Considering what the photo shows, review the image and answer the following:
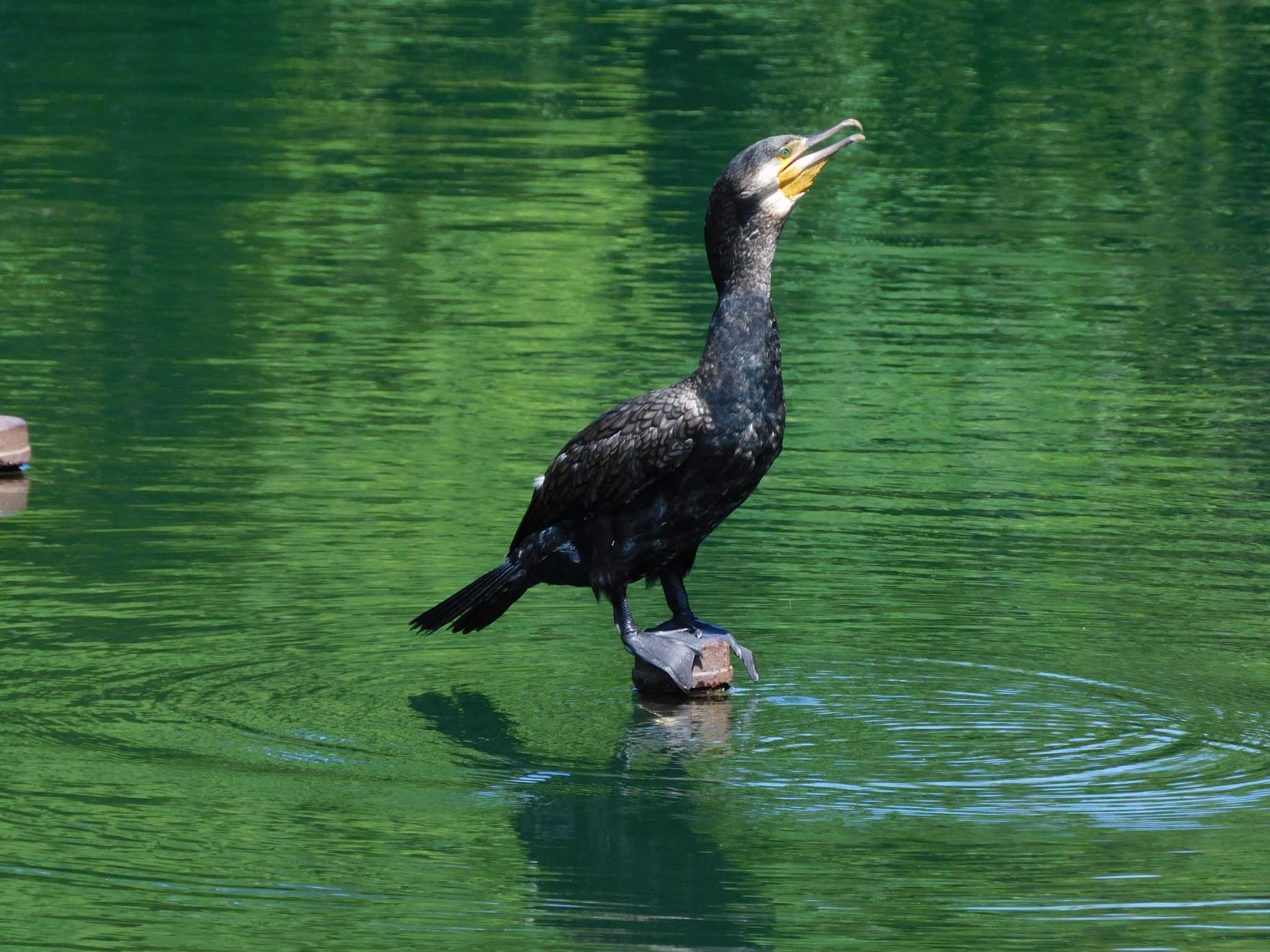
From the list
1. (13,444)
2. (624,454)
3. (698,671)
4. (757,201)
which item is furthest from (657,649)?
(13,444)

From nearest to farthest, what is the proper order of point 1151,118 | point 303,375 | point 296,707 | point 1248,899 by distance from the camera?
point 1248,899 < point 296,707 < point 303,375 < point 1151,118

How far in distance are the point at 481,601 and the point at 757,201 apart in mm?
1758

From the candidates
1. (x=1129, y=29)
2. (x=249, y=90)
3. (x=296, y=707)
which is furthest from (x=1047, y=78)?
(x=296, y=707)

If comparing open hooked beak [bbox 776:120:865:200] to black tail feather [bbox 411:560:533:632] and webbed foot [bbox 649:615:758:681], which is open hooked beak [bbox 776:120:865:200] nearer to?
webbed foot [bbox 649:615:758:681]

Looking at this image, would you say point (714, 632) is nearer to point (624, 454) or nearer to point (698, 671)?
point (698, 671)

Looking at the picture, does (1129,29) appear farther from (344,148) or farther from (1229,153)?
(344,148)

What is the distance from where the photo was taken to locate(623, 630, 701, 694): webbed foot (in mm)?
8594

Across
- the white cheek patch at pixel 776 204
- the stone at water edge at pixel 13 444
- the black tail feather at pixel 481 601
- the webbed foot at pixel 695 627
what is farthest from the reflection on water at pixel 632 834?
the stone at water edge at pixel 13 444

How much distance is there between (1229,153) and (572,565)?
52.4ft

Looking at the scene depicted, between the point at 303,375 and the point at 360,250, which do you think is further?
the point at 360,250

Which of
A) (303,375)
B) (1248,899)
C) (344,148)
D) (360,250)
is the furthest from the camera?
(344,148)

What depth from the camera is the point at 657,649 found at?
863 cm

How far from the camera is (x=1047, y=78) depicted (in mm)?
28469

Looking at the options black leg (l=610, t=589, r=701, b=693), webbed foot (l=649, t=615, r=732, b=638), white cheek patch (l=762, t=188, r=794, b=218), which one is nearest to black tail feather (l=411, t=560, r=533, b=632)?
black leg (l=610, t=589, r=701, b=693)
